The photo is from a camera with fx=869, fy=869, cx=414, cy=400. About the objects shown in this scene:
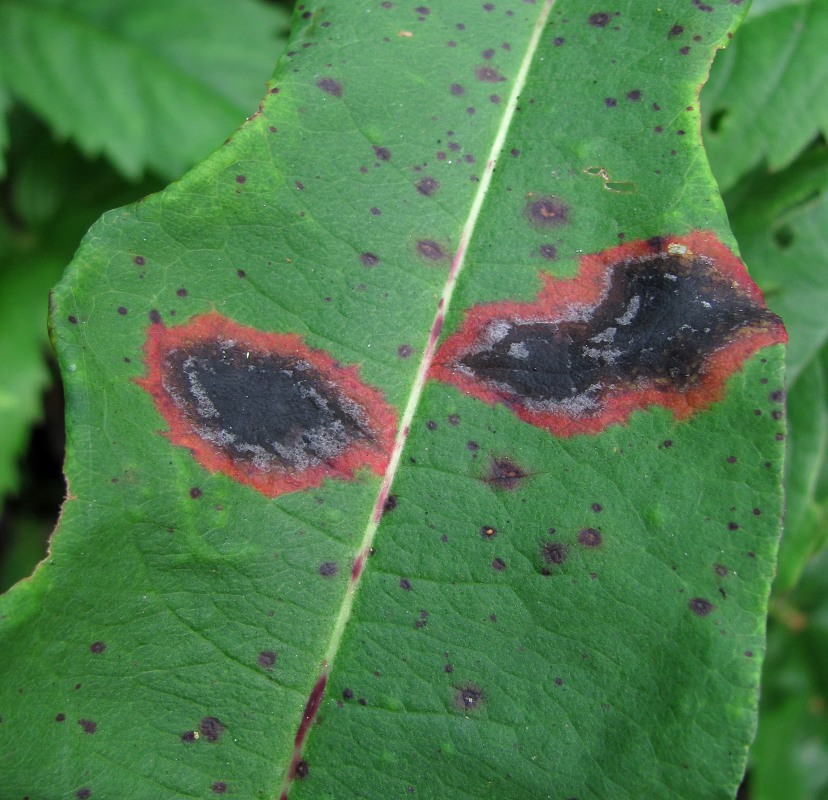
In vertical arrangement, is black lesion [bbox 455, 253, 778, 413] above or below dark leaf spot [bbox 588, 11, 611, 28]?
below

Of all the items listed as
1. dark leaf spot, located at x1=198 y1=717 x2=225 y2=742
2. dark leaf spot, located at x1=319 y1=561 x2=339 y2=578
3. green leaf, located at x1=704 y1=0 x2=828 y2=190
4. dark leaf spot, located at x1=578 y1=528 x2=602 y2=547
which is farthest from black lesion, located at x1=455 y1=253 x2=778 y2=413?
green leaf, located at x1=704 y1=0 x2=828 y2=190

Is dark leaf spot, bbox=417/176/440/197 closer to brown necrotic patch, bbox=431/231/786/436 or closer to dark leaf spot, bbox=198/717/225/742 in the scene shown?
brown necrotic patch, bbox=431/231/786/436

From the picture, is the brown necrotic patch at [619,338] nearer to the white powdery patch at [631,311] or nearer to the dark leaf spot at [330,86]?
the white powdery patch at [631,311]

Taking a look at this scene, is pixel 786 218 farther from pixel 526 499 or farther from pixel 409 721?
pixel 409 721

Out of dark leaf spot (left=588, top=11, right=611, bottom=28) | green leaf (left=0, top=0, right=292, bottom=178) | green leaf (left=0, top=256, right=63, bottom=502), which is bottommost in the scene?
green leaf (left=0, top=256, right=63, bottom=502)

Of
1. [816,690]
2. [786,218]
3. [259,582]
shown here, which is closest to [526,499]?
[259,582]

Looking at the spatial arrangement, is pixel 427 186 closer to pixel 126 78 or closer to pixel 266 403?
pixel 266 403
